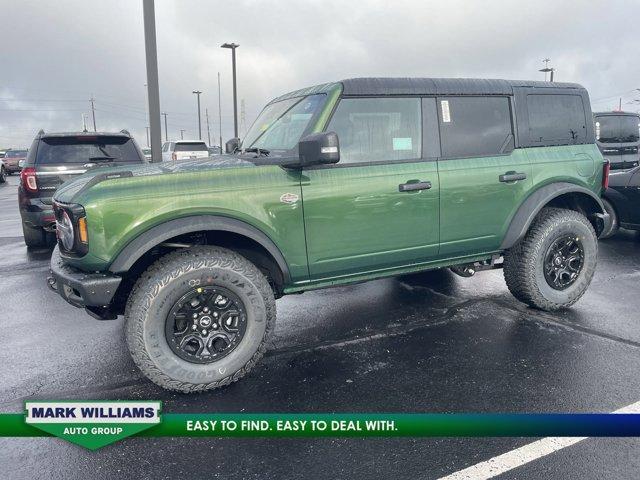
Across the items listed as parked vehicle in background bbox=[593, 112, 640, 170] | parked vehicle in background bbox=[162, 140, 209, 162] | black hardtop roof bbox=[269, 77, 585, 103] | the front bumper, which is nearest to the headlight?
the front bumper

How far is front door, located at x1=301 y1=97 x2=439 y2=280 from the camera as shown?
347 centimetres

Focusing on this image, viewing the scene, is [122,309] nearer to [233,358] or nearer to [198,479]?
[233,358]

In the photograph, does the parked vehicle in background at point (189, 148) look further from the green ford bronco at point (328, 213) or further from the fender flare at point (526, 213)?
the fender flare at point (526, 213)

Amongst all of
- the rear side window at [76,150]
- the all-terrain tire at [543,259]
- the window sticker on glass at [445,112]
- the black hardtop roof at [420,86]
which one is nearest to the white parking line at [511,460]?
the all-terrain tire at [543,259]

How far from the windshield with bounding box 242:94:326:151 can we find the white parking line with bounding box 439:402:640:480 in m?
2.42

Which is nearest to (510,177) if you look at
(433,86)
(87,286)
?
(433,86)

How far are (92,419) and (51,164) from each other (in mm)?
6310

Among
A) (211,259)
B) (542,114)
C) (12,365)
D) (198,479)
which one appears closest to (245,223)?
(211,259)

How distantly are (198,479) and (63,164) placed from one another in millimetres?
5520

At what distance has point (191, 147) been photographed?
19.2 m

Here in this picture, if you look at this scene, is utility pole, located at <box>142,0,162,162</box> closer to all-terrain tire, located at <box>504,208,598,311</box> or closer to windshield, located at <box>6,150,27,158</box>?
all-terrain tire, located at <box>504,208,598,311</box>

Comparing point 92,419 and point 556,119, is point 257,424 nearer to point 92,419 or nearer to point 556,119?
point 92,419

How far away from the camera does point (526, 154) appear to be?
429 cm

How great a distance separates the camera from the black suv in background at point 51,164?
6.45 meters
